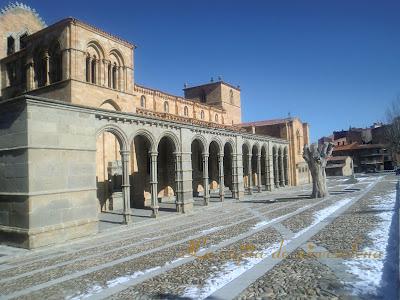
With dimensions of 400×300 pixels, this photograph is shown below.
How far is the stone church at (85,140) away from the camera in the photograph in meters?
12.5

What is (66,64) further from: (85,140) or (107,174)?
(85,140)

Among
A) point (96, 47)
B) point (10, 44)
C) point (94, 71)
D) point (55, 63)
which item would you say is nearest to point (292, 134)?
point (94, 71)

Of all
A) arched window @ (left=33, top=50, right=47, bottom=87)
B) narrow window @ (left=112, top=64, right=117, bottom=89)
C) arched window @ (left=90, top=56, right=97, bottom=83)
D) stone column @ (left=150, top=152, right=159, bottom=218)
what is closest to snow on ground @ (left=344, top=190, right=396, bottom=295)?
stone column @ (left=150, top=152, right=159, bottom=218)

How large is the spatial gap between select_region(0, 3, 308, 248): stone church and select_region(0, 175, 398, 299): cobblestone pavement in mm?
1715

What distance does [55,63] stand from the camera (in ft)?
72.1

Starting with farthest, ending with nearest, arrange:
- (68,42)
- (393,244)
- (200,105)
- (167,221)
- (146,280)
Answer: (200,105)
(68,42)
(167,221)
(393,244)
(146,280)

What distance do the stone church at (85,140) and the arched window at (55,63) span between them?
0.21 feet

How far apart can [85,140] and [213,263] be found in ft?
27.2

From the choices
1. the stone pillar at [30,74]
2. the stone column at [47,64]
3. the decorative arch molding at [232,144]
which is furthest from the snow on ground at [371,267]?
the stone pillar at [30,74]

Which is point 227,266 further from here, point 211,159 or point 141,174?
point 211,159

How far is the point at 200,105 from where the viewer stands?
124ft

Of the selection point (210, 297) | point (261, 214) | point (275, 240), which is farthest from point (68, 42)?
point (210, 297)

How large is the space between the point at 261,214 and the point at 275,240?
6759 mm

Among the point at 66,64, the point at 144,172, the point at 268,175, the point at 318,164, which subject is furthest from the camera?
the point at 268,175
